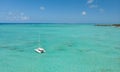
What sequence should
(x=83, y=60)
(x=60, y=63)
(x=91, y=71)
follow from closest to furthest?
(x=91, y=71) → (x=60, y=63) → (x=83, y=60)

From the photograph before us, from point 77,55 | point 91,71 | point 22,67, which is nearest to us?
point 91,71

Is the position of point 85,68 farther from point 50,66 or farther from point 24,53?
point 24,53

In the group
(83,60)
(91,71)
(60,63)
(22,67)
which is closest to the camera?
(91,71)

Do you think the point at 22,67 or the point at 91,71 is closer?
the point at 91,71

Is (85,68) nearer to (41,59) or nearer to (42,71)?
(42,71)

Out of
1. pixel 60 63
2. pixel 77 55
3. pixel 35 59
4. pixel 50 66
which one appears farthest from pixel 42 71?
pixel 77 55

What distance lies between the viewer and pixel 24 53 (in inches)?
707

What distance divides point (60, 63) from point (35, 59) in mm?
2418

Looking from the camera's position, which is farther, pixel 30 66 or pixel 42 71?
pixel 30 66

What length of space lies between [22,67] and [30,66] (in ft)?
1.96

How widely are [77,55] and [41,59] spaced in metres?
3.53

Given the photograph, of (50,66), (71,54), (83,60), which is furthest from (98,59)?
(50,66)

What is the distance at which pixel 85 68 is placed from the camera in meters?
13.3

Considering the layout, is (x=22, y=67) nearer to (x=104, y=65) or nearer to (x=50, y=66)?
(x=50, y=66)
